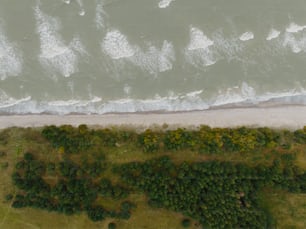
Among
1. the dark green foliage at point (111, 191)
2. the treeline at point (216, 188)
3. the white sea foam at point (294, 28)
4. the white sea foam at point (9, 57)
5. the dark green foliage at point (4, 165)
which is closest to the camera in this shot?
the treeline at point (216, 188)

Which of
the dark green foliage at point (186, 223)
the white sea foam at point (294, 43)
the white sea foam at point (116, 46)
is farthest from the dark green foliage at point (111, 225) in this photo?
the white sea foam at point (294, 43)

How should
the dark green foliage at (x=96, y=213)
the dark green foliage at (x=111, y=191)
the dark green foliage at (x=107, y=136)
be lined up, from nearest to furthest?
the dark green foliage at (x=111, y=191), the dark green foliage at (x=96, y=213), the dark green foliage at (x=107, y=136)

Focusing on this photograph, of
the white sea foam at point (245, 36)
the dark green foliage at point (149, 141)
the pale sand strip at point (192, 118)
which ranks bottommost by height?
the dark green foliage at point (149, 141)

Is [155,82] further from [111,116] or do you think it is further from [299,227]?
[299,227]

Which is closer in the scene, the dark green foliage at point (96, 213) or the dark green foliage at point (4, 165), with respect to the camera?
the dark green foliage at point (96, 213)

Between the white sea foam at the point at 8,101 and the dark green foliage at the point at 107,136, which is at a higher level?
the white sea foam at the point at 8,101

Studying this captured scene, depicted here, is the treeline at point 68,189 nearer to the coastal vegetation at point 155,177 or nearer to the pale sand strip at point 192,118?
the coastal vegetation at point 155,177

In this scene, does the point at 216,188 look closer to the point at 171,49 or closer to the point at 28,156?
the point at 171,49

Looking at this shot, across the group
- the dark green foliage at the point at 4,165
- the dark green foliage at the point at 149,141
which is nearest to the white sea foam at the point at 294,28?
the dark green foliage at the point at 149,141
